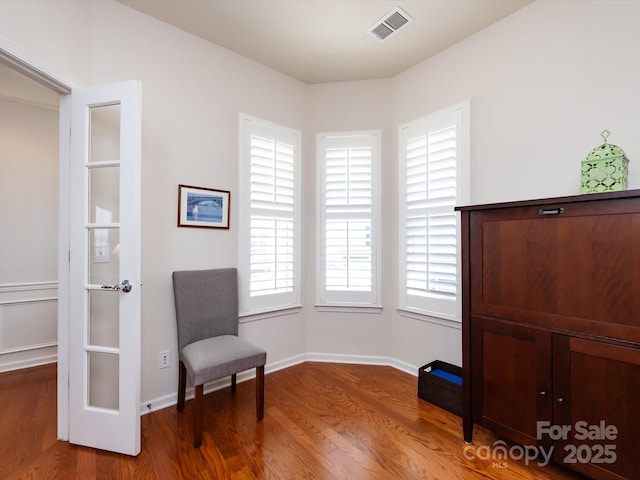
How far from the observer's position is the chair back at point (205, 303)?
6.90 feet

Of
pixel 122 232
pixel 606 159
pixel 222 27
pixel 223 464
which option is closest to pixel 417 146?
pixel 606 159

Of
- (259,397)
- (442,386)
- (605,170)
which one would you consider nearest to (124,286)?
(259,397)

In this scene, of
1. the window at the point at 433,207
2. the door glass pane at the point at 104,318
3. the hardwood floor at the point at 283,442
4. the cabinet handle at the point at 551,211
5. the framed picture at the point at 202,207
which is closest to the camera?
the cabinet handle at the point at 551,211

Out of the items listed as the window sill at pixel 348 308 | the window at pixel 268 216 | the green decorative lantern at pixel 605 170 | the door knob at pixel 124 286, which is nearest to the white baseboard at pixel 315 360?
the window sill at pixel 348 308

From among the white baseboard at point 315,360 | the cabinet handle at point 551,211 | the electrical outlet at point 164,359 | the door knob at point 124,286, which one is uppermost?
the cabinet handle at point 551,211

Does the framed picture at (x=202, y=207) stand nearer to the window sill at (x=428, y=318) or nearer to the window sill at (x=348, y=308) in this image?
the window sill at (x=348, y=308)

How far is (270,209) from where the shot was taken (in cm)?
273

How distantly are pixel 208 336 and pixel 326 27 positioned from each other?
2.50 m

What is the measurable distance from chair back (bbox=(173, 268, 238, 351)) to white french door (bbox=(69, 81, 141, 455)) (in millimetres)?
408

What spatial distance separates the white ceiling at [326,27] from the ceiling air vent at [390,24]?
0.03m

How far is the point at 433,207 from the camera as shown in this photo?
2543mm

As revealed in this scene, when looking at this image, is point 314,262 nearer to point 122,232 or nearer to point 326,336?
point 326,336

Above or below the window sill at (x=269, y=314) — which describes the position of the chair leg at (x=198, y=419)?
below

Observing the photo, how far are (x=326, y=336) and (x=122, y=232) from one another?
2061mm
